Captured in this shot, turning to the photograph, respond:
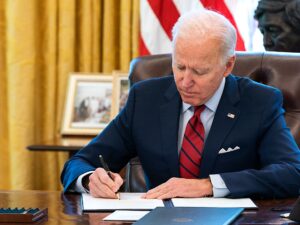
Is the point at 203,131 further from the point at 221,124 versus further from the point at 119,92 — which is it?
the point at 119,92

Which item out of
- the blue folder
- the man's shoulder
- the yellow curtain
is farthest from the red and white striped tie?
the yellow curtain

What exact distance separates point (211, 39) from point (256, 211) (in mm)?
785

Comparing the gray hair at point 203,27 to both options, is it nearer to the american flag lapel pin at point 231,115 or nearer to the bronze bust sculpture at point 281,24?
the american flag lapel pin at point 231,115

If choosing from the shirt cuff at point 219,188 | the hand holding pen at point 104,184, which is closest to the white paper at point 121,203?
the hand holding pen at point 104,184

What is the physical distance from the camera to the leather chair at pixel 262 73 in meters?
3.13

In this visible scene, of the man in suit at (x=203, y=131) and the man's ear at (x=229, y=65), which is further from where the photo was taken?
the man's ear at (x=229, y=65)

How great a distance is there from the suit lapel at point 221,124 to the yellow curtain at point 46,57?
1772mm

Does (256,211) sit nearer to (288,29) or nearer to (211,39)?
(211,39)

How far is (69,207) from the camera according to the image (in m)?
2.28

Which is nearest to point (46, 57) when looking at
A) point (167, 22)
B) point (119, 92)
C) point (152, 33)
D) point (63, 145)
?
point (119, 92)

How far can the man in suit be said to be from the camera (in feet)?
8.55

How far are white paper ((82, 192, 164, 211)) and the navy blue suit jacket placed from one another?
0.29 m

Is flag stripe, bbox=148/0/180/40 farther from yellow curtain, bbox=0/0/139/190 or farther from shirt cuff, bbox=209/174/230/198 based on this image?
shirt cuff, bbox=209/174/230/198


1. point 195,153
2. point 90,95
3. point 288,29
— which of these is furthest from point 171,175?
point 90,95
